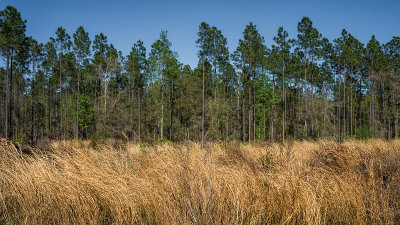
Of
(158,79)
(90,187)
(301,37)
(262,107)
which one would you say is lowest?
(90,187)

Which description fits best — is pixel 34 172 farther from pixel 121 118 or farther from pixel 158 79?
pixel 121 118

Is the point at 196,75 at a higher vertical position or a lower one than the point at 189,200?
higher

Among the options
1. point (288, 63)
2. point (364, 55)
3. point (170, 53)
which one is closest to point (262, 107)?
point (288, 63)

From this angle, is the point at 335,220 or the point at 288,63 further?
the point at 288,63

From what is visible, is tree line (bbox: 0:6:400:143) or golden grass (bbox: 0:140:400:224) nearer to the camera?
golden grass (bbox: 0:140:400:224)

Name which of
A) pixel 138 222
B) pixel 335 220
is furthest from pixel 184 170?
pixel 335 220

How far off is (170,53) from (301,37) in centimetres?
1759

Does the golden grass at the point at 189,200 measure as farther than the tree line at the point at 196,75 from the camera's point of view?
No

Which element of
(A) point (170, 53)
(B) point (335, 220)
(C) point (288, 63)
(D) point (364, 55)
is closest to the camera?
(B) point (335, 220)

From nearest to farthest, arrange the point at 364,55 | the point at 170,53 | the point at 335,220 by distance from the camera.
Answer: the point at 335,220, the point at 170,53, the point at 364,55

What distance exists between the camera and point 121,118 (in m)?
28.4

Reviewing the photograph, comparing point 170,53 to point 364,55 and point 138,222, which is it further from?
point 364,55

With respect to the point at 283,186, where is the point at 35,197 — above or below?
below

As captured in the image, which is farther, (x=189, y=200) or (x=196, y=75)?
(x=196, y=75)
